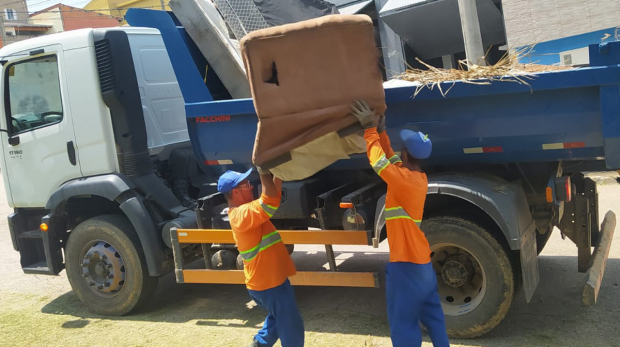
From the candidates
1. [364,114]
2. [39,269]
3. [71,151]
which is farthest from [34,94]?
[364,114]

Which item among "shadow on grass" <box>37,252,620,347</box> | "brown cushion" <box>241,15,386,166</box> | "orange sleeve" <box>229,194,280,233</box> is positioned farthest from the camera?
"shadow on grass" <box>37,252,620,347</box>

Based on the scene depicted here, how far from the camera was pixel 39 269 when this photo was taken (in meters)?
5.82

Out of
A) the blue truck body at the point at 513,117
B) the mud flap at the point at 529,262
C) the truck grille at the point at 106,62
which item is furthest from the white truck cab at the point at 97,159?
the mud flap at the point at 529,262

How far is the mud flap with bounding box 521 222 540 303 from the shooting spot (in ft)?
13.2

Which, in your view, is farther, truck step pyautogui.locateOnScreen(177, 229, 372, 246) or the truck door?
the truck door

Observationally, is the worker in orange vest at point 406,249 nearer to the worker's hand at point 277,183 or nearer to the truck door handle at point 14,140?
the worker's hand at point 277,183

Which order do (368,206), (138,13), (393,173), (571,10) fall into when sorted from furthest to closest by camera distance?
(571,10) → (138,13) → (368,206) → (393,173)

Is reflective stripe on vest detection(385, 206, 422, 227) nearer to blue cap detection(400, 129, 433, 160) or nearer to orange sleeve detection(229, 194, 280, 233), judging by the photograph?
blue cap detection(400, 129, 433, 160)

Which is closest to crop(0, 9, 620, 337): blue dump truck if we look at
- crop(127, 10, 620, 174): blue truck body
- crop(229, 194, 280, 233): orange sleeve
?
crop(127, 10, 620, 174): blue truck body

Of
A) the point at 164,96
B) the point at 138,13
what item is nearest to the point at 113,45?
the point at 138,13

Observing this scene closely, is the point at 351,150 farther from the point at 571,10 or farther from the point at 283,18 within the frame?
the point at 571,10

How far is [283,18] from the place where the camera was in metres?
5.19

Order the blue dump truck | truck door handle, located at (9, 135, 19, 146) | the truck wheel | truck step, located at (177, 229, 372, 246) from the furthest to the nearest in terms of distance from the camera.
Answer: truck door handle, located at (9, 135, 19, 146)
truck step, located at (177, 229, 372, 246)
the truck wheel
the blue dump truck

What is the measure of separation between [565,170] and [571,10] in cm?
195
